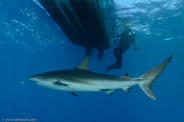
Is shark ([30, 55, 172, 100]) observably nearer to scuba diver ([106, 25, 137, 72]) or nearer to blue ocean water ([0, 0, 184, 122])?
blue ocean water ([0, 0, 184, 122])

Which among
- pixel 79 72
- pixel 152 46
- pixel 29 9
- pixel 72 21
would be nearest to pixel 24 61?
pixel 29 9

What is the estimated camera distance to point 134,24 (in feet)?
58.2

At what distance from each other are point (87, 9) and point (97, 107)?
2168 inches

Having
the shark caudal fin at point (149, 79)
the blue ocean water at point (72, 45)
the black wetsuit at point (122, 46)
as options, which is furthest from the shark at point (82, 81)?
the black wetsuit at point (122, 46)

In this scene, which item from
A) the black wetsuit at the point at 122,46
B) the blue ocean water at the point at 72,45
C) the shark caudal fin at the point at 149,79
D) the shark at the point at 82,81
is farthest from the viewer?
the blue ocean water at the point at 72,45

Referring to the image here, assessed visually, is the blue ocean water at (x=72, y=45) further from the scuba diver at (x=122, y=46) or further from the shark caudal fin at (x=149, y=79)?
the shark caudal fin at (x=149, y=79)

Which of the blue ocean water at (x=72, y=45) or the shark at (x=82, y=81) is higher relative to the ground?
the blue ocean water at (x=72, y=45)

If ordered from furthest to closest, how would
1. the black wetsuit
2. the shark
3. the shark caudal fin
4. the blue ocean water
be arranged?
the blue ocean water → the black wetsuit → the shark caudal fin → the shark

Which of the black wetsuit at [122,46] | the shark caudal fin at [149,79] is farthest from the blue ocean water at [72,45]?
the shark caudal fin at [149,79]

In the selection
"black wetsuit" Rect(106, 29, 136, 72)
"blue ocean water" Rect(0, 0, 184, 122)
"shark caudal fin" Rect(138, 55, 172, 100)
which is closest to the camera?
"shark caudal fin" Rect(138, 55, 172, 100)

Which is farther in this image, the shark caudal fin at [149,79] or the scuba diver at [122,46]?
the scuba diver at [122,46]

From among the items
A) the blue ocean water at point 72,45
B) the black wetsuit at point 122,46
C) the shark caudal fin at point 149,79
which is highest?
the blue ocean water at point 72,45

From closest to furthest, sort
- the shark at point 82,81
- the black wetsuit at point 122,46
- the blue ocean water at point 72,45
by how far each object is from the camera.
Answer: the shark at point 82,81, the black wetsuit at point 122,46, the blue ocean water at point 72,45

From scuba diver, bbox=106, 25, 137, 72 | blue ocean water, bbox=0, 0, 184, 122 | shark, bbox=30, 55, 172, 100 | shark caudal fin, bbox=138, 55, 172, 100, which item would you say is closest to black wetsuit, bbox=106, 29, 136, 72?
scuba diver, bbox=106, 25, 137, 72
